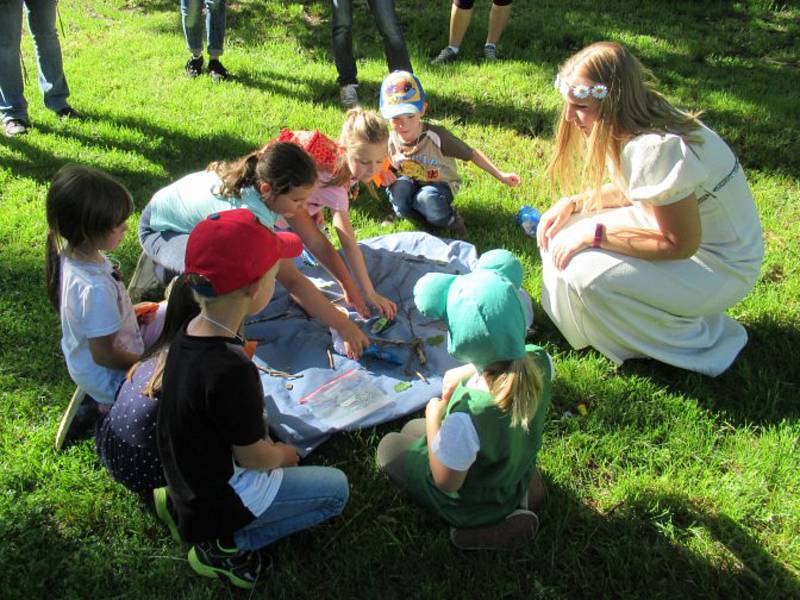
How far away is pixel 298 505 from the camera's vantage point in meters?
2.34

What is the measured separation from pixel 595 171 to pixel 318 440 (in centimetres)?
174

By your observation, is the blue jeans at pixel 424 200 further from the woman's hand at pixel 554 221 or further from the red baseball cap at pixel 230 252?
the red baseball cap at pixel 230 252

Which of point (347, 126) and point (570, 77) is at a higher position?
point (570, 77)

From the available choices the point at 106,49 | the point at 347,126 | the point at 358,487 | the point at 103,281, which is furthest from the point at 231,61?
the point at 358,487

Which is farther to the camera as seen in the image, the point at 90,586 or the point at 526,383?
the point at 90,586

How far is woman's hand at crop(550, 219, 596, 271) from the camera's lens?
3117mm

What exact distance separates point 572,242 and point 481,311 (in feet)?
4.63

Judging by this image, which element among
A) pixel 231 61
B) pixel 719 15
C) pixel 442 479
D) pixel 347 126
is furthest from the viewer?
pixel 719 15

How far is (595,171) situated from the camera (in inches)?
118

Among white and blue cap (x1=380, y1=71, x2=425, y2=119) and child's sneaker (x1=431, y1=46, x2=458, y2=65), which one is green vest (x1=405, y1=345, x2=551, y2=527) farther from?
child's sneaker (x1=431, y1=46, x2=458, y2=65)

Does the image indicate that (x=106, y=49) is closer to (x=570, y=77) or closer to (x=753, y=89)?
Result: (x=570, y=77)

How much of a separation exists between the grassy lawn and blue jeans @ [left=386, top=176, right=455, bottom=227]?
230 millimetres

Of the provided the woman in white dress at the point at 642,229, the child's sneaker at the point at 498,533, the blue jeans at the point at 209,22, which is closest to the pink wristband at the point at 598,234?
the woman in white dress at the point at 642,229

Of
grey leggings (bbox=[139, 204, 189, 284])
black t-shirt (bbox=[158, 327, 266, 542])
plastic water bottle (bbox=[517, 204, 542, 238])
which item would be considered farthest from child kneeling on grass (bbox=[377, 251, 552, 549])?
plastic water bottle (bbox=[517, 204, 542, 238])
